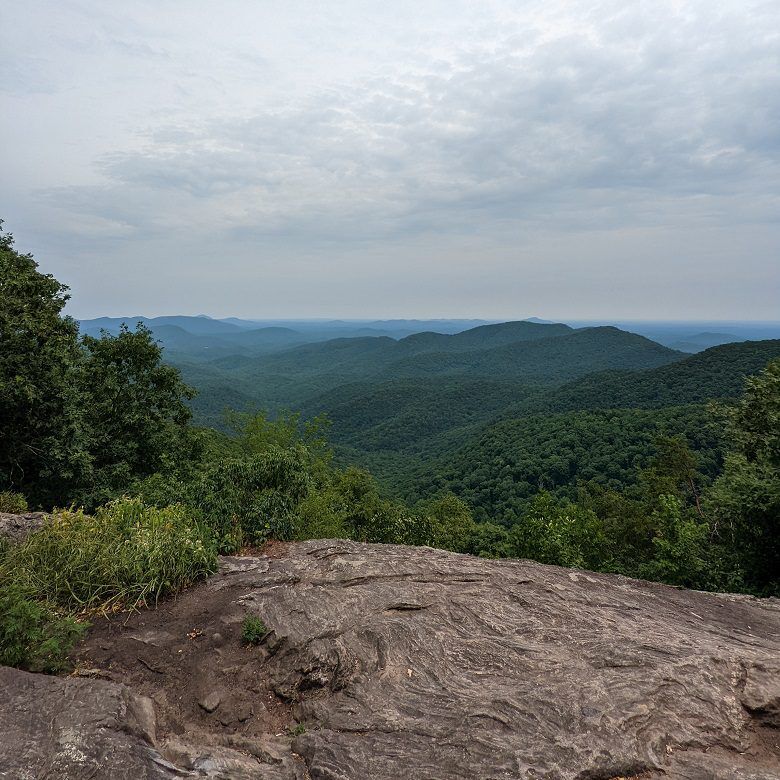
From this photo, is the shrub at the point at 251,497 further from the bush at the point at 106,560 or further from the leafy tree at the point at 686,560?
the leafy tree at the point at 686,560

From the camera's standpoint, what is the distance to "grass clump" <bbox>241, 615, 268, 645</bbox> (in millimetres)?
6770

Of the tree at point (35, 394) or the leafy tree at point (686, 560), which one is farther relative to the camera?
the leafy tree at point (686, 560)

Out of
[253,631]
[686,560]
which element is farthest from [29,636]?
[686,560]

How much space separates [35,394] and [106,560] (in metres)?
8.51

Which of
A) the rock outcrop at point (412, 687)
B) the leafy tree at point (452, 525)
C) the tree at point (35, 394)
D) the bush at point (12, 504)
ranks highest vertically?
the tree at point (35, 394)

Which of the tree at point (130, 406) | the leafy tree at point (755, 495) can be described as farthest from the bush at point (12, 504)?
the leafy tree at point (755, 495)

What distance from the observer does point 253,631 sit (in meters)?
6.80

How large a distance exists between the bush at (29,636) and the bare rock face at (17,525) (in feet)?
11.1

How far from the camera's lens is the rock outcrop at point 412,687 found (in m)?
4.73

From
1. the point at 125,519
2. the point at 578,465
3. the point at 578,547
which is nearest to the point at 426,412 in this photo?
the point at 578,465

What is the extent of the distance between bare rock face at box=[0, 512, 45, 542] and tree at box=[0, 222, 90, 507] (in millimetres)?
4293

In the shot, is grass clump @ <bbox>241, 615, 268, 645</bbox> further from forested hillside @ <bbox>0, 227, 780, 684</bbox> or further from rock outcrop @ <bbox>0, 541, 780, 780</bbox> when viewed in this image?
forested hillside @ <bbox>0, 227, 780, 684</bbox>

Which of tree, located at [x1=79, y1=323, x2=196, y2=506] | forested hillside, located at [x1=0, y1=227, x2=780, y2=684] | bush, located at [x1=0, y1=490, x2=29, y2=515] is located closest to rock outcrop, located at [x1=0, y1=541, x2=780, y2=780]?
forested hillside, located at [x1=0, y1=227, x2=780, y2=684]

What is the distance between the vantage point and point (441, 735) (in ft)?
16.9
